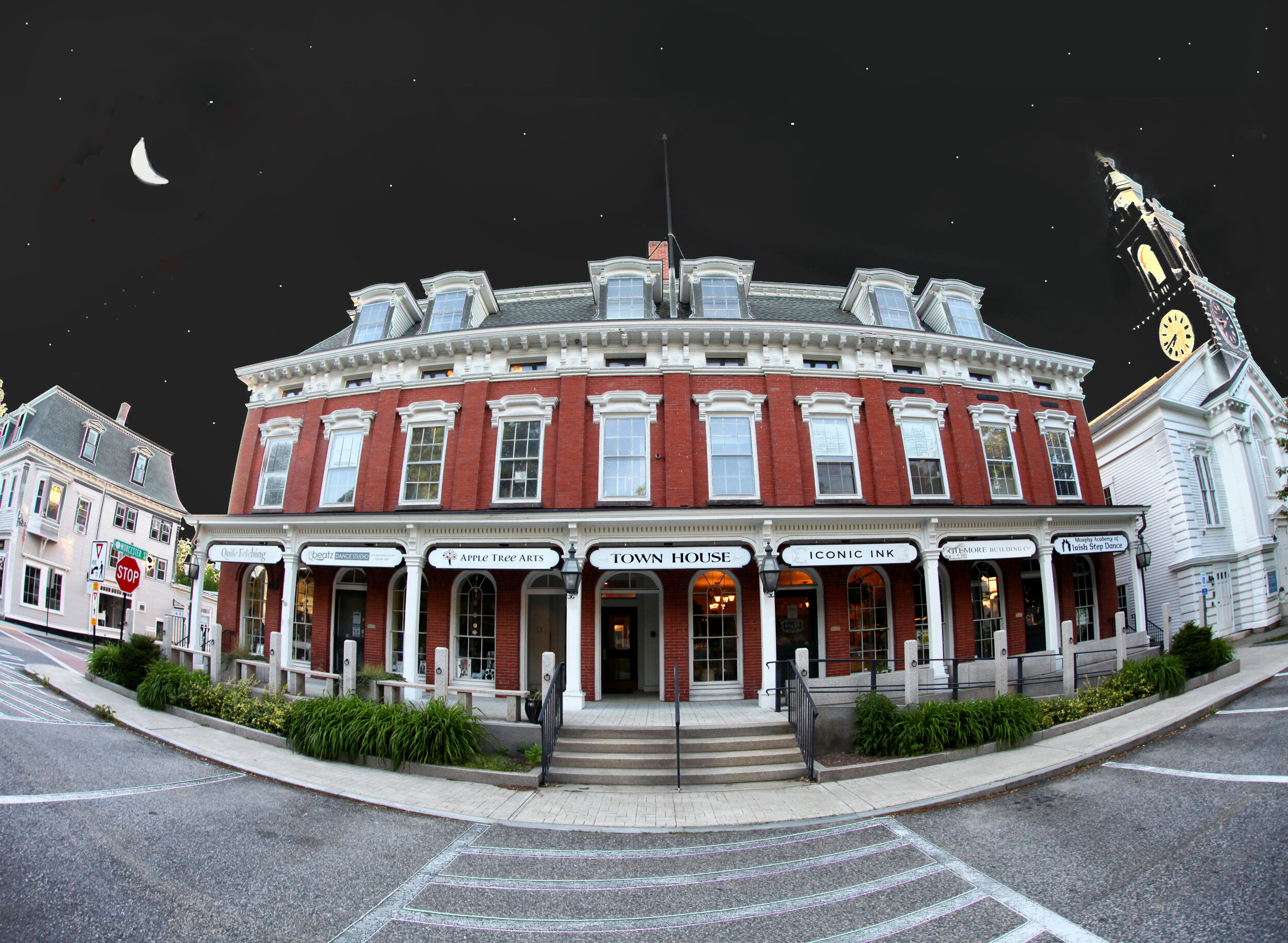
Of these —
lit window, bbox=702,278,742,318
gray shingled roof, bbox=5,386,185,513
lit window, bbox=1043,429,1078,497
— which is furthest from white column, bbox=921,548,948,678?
gray shingled roof, bbox=5,386,185,513

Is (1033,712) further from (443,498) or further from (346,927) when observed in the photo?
(443,498)

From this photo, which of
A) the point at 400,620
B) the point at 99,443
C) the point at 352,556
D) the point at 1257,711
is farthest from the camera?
the point at 99,443

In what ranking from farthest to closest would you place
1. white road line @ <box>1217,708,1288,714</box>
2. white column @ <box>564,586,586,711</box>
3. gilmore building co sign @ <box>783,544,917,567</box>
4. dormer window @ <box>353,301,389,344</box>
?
dormer window @ <box>353,301,389,344</box>, gilmore building co sign @ <box>783,544,917,567</box>, white column @ <box>564,586,586,711</box>, white road line @ <box>1217,708,1288,714</box>

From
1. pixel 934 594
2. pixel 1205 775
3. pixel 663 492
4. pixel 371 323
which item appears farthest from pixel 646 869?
pixel 371 323

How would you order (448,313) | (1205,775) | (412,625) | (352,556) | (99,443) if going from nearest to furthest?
(1205,775) → (412,625) → (352,556) → (448,313) → (99,443)

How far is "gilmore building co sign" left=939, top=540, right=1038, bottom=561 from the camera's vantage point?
45.0ft

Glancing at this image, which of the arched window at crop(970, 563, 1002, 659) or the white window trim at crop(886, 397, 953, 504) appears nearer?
the white window trim at crop(886, 397, 953, 504)

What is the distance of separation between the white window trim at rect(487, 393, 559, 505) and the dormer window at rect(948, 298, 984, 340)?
44.7 ft

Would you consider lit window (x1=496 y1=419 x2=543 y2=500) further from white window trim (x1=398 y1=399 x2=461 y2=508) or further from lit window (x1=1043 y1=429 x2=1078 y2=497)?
lit window (x1=1043 y1=429 x2=1078 y2=497)

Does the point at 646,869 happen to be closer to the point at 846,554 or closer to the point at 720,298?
the point at 846,554

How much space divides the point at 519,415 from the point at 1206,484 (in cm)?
2663

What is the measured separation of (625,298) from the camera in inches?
650

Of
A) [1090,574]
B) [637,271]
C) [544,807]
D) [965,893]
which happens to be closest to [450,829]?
[544,807]

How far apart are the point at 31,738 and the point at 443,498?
853 centimetres
